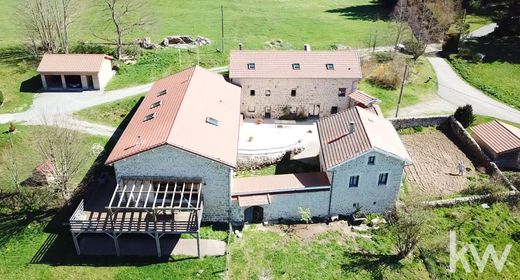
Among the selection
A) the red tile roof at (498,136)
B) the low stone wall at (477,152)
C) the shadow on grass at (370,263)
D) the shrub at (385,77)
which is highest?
the shrub at (385,77)

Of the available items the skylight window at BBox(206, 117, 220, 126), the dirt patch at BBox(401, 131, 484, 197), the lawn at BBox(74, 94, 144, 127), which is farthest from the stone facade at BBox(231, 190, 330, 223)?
the lawn at BBox(74, 94, 144, 127)

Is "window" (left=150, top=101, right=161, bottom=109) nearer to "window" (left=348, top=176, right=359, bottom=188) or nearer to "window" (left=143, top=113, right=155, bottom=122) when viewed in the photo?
"window" (left=143, top=113, right=155, bottom=122)

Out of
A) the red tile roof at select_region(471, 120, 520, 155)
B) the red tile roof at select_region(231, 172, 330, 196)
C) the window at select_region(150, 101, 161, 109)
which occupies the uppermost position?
the window at select_region(150, 101, 161, 109)

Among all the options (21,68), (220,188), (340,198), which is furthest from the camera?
(21,68)

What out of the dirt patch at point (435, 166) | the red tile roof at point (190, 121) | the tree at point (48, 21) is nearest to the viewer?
the red tile roof at point (190, 121)

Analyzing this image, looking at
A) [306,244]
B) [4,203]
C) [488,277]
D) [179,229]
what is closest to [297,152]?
[306,244]

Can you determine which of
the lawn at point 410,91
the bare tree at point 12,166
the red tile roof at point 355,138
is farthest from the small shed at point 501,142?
the bare tree at point 12,166

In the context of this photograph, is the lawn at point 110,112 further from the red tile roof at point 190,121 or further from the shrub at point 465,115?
the shrub at point 465,115

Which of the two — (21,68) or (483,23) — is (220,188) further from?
(483,23)
